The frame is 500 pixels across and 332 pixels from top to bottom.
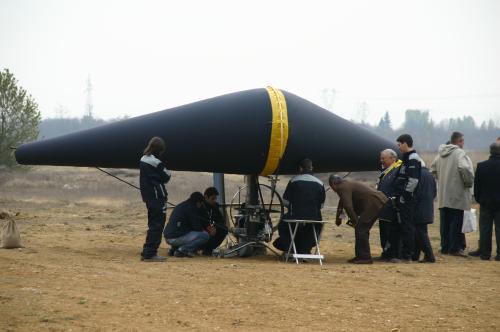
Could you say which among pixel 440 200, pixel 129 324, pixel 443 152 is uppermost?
pixel 443 152

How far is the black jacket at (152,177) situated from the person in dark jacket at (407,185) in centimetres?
365

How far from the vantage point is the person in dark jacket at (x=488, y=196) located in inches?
501

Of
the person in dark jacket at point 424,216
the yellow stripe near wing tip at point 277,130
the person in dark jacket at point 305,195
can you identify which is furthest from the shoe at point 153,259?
the person in dark jacket at point 424,216

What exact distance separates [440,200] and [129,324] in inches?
319

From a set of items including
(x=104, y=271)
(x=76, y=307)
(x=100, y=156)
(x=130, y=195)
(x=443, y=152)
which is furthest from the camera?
(x=130, y=195)

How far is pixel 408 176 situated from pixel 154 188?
391cm

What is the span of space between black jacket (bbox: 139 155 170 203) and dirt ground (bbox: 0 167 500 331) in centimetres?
101

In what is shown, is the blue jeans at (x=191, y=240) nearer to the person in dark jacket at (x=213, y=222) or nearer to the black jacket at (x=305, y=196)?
the person in dark jacket at (x=213, y=222)

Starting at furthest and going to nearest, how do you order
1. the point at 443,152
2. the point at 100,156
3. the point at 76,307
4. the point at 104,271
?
the point at 443,152, the point at 100,156, the point at 104,271, the point at 76,307

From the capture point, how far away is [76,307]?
24.4ft

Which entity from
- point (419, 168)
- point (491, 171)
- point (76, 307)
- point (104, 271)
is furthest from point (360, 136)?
point (76, 307)

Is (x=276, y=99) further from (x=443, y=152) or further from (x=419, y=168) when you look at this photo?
(x=443, y=152)

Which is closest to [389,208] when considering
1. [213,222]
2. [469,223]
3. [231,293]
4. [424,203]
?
[424,203]

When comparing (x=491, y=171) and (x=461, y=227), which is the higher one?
(x=491, y=171)
